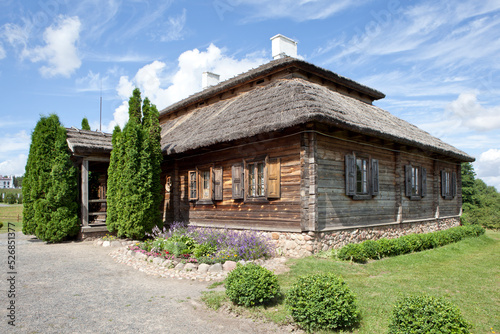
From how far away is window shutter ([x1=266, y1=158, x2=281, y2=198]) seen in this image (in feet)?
35.0

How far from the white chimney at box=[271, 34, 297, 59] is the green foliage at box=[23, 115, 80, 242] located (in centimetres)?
900

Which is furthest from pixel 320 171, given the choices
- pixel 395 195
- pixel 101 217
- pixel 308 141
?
pixel 101 217

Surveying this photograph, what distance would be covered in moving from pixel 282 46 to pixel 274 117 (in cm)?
624

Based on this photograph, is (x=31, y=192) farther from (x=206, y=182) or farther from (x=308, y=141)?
(x=308, y=141)

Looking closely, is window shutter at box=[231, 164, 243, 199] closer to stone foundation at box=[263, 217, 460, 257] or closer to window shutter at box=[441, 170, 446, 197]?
stone foundation at box=[263, 217, 460, 257]

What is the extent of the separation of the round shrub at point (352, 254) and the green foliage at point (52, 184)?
960cm

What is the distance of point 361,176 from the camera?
1195cm

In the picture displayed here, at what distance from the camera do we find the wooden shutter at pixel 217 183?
1283 cm

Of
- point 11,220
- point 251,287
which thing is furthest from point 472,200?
point 11,220

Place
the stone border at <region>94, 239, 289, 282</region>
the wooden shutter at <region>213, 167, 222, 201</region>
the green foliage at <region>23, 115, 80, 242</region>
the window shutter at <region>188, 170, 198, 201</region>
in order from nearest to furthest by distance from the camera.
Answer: the stone border at <region>94, 239, 289, 282</region> → the wooden shutter at <region>213, 167, 222, 201</region> → the green foliage at <region>23, 115, 80, 242</region> → the window shutter at <region>188, 170, 198, 201</region>

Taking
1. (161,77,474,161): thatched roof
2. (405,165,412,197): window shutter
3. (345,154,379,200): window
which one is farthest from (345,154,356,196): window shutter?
(405,165,412,197): window shutter

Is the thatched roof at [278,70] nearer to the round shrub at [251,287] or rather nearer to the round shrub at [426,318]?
the round shrub at [251,287]

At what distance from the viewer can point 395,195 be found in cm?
1343

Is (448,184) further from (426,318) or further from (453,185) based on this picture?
(426,318)
